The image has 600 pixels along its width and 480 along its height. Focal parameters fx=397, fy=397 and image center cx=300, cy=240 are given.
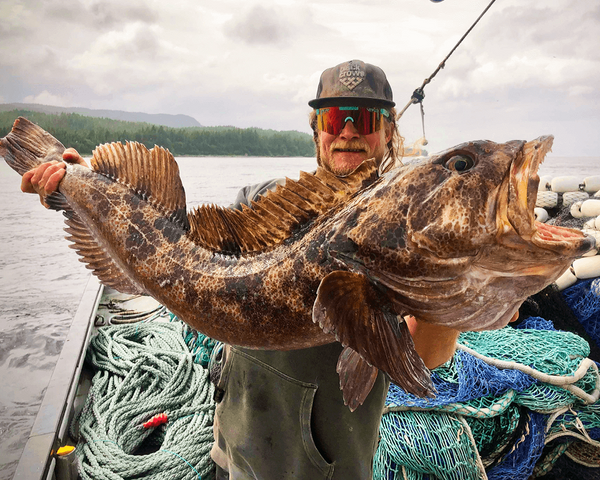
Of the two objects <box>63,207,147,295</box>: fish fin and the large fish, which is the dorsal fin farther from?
<box>63,207,147,295</box>: fish fin

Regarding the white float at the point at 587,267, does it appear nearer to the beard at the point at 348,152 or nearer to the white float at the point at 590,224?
the white float at the point at 590,224

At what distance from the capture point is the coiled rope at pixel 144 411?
125 inches

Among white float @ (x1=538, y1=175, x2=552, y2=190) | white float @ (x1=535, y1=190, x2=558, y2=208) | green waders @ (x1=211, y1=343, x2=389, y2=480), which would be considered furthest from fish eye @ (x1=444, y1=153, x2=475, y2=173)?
white float @ (x1=538, y1=175, x2=552, y2=190)

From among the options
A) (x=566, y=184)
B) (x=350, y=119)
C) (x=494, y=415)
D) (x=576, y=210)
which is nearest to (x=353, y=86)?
(x=350, y=119)

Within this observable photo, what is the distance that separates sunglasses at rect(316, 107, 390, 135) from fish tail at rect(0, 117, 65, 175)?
149 centimetres

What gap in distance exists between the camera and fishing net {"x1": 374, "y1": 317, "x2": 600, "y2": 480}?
2805 millimetres

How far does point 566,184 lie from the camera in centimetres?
527

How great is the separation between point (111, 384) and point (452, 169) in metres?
3.97

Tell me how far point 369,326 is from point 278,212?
561mm

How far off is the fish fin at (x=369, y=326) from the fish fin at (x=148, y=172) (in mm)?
874

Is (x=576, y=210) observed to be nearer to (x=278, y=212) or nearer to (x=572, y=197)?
(x=572, y=197)

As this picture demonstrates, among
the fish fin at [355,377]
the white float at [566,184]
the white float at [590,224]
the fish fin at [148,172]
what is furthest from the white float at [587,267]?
the fish fin at [148,172]

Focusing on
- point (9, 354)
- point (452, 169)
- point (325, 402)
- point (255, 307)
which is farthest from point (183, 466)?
point (452, 169)

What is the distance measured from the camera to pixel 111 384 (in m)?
3.94
